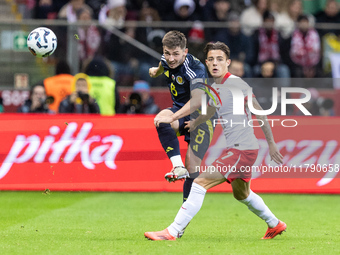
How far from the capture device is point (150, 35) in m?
13.5

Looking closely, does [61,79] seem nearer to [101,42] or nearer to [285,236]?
[101,42]

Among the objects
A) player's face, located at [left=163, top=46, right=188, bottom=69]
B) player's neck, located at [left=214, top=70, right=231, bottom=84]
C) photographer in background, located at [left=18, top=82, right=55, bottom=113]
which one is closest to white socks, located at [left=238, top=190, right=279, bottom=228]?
player's neck, located at [left=214, top=70, right=231, bottom=84]

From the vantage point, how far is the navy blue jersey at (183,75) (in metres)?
7.31

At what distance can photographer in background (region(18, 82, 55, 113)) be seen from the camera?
12.6 meters

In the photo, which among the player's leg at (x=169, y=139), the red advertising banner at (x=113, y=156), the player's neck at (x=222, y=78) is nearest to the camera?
the player's neck at (x=222, y=78)

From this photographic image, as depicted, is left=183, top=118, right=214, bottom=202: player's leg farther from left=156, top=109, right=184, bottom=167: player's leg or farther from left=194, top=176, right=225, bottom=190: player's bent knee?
left=194, top=176, right=225, bottom=190: player's bent knee

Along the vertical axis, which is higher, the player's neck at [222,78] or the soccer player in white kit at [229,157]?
the player's neck at [222,78]

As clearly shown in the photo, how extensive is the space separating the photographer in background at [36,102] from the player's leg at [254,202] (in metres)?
6.49

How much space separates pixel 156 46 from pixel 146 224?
19.4ft

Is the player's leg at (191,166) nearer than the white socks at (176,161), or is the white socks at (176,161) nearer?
the white socks at (176,161)

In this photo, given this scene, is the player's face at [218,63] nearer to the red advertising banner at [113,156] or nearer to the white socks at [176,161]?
the white socks at [176,161]

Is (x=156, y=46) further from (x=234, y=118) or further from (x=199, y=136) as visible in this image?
(x=234, y=118)

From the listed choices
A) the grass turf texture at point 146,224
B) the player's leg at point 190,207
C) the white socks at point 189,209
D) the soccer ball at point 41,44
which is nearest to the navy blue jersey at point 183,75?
the player's leg at point 190,207

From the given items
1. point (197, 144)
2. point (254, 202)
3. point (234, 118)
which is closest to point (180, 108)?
point (197, 144)
